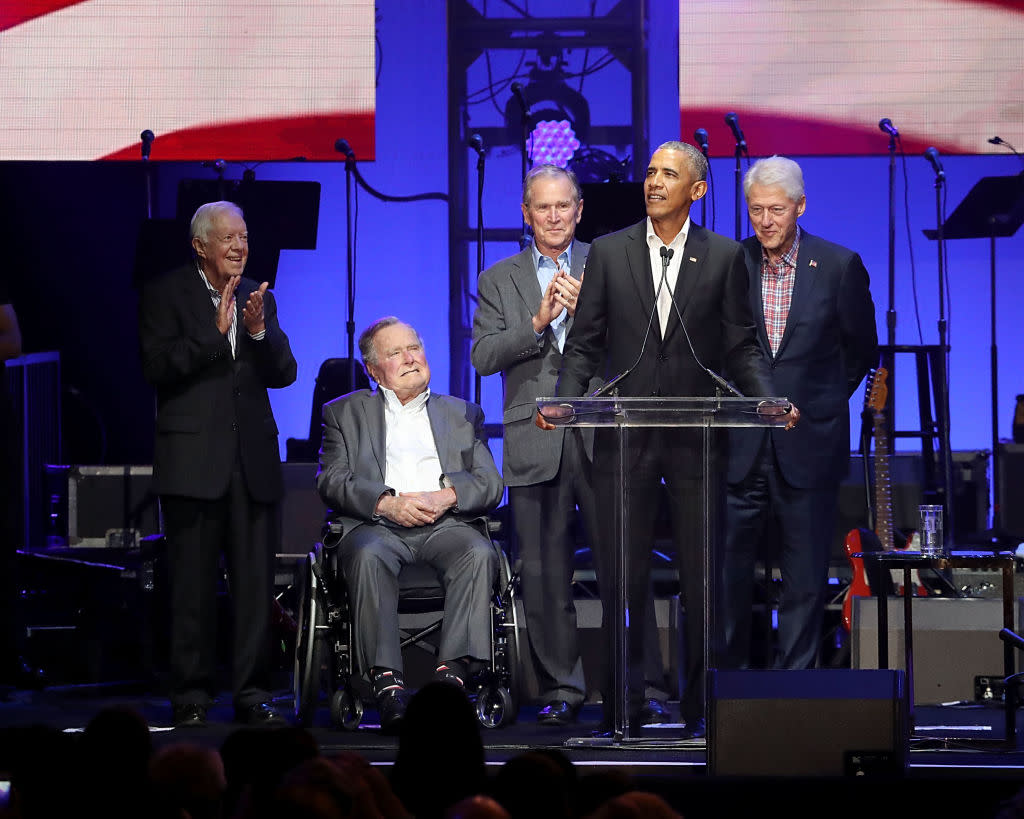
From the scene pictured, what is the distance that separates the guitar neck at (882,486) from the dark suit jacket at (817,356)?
1013 mm

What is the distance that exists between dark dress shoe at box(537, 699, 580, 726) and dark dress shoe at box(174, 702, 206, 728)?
975mm

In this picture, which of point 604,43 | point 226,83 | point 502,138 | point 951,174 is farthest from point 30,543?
point 951,174

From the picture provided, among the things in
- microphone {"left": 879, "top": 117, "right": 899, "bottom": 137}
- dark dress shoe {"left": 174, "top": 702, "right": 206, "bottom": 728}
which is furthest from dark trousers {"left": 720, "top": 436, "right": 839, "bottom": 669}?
microphone {"left": 879, "top": 117, "right": 899, "bottom": 137}

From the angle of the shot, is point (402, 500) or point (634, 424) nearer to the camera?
point (634, 424)

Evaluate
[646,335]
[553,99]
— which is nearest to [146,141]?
[553,99]

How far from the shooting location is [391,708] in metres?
4.19

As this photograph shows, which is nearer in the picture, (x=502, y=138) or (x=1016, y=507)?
(x=1016, y=507)

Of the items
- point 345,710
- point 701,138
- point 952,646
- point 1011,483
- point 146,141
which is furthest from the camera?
point 1011,483

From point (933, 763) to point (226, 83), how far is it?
13.4 feet

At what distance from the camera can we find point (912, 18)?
618cm

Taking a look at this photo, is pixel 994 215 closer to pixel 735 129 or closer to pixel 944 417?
pixel 944 417

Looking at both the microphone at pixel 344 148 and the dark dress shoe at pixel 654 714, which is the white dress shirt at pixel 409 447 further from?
the microphone at pixel 344 148

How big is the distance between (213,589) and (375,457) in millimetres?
651

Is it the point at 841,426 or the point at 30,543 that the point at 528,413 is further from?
the point at 30,543
